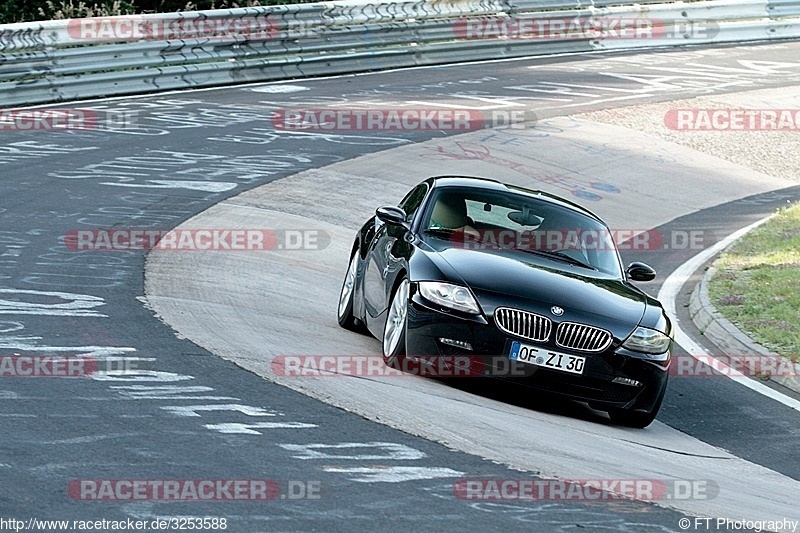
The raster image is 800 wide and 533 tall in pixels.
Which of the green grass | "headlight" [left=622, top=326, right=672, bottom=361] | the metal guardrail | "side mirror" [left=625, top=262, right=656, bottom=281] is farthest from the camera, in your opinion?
the metal guardrail

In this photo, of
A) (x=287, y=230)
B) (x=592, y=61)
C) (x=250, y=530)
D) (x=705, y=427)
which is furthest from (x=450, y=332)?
(x=592, y=61)

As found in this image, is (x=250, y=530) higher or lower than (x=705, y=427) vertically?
higher

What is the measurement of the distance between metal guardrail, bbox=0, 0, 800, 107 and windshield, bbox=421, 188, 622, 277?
40.8 ft

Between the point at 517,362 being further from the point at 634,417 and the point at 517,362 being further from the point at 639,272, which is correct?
the point at 639,272

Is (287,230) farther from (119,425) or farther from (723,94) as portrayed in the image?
(723,94)

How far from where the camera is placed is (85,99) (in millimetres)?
22484

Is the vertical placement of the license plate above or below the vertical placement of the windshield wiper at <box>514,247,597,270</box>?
below

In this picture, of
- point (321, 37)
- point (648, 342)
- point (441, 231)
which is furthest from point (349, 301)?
point (321, 37)

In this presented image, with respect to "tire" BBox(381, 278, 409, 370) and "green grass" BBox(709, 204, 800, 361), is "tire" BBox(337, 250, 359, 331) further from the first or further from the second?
"green grass" BBox(709, 204, 800, 361)

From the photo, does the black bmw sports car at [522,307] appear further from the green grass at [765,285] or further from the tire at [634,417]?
the green grass at [765,285]

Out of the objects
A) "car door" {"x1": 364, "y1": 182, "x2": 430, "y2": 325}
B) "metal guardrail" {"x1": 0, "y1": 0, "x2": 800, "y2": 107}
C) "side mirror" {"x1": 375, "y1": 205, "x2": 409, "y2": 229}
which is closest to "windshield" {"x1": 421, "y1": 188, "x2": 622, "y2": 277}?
"side mirror" {"x1": 375, "y1": 205, "x2": 409, "y2": 229}

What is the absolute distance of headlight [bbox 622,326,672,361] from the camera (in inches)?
357

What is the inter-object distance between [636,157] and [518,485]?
16.8m

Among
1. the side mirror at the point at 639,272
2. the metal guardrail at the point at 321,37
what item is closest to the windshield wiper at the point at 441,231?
the side mirror at the point at 639,272
